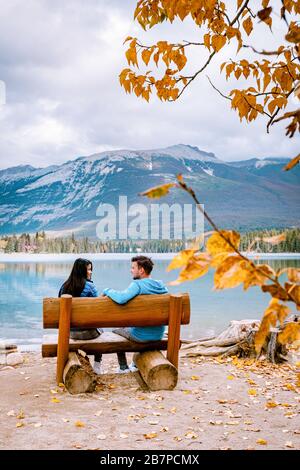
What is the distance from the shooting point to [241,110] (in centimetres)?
433

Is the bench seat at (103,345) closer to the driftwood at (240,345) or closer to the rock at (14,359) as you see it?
the rock at (14,359)

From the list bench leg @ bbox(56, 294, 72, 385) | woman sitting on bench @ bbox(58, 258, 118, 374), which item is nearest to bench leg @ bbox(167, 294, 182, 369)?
woman sitting on bench @ bbox(58, 258, 118, 374)

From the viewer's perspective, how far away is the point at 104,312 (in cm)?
642

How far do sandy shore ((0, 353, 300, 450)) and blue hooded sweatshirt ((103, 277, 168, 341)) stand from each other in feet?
2.00

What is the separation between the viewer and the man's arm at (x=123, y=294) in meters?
6.45

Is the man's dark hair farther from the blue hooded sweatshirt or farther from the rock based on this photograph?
the rock

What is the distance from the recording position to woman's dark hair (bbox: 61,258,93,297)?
712cm

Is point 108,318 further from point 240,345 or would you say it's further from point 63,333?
point 240,345

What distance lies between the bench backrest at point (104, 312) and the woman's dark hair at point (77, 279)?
69 centimetres

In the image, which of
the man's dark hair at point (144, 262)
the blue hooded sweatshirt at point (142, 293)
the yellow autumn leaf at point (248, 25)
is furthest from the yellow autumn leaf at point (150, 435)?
the yellow autumn leaf at point (248, 25)
